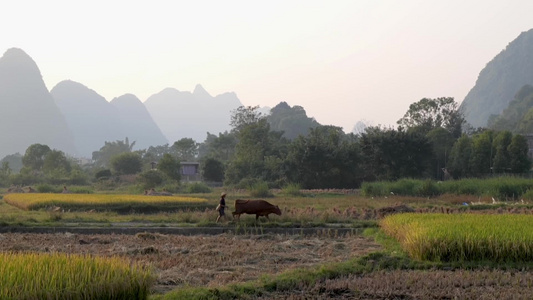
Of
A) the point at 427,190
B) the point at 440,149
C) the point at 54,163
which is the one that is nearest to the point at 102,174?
the point at 54,163

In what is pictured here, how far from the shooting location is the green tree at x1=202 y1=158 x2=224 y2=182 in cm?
5719

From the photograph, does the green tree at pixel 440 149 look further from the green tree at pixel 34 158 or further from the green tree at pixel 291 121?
the green tree at pixel 291 121

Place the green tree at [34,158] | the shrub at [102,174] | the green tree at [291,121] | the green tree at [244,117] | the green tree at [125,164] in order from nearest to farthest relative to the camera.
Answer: the shrub at [102,174] → the green tree at [125,164] → the green tree at [34,158] → the green tree at [244,117] → the green tree at [291,121]

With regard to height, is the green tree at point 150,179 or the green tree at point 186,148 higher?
the green tree at point 186,148

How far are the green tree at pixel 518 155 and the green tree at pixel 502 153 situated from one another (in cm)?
35

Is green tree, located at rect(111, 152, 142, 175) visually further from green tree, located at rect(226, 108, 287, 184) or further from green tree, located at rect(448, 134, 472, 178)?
green tree, located at rect(448, 134, 472, 178)

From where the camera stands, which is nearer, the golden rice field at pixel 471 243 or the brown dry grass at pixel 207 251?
the brown dry grass at pixel 207 251

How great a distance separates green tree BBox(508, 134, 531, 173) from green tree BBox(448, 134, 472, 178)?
3400mm

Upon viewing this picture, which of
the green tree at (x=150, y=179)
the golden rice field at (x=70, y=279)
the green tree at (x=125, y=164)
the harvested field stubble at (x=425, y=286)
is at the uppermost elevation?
the green tree at (x=125, y=164)

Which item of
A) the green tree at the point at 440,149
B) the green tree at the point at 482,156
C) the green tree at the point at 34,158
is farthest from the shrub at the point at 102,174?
the green tree at the point at 482,156

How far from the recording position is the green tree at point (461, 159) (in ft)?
159

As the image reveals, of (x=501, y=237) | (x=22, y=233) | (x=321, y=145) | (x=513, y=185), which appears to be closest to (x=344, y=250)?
(x=501, y=237)

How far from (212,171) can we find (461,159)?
22.2 metres

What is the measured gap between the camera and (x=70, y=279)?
7199 mm
